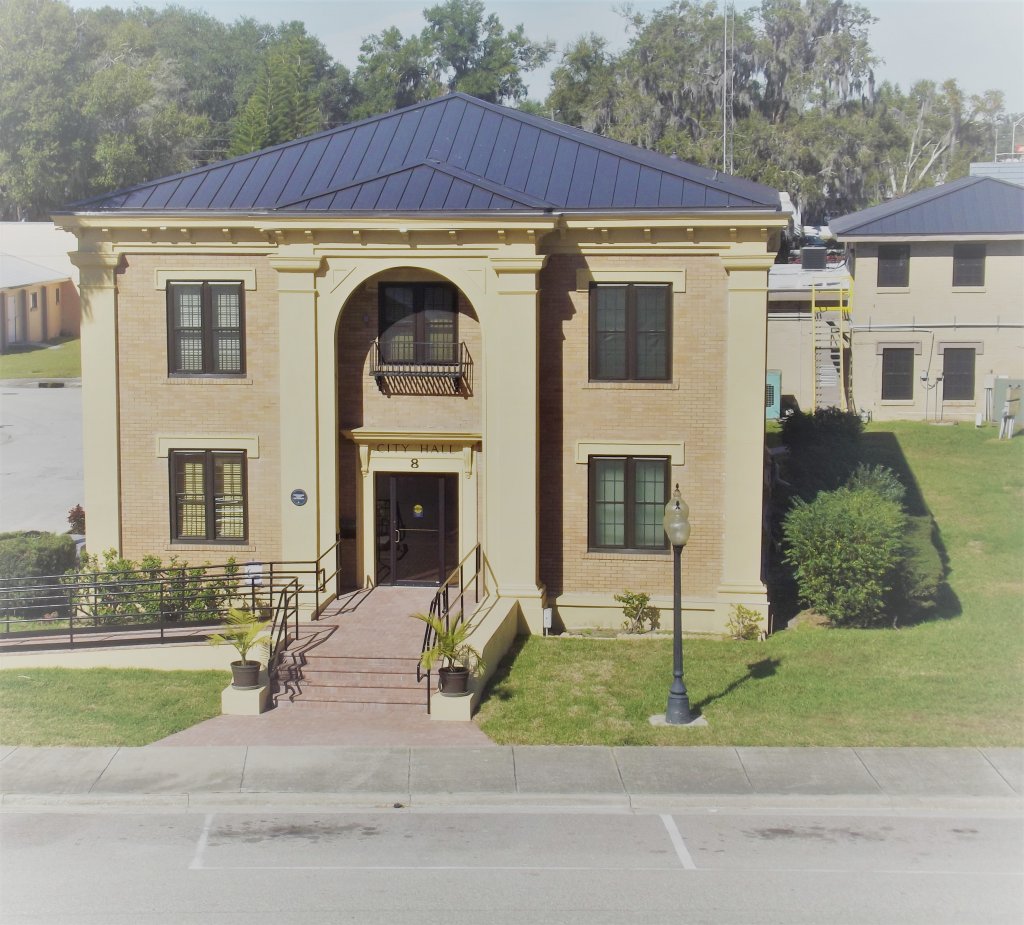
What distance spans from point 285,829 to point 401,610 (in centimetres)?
738

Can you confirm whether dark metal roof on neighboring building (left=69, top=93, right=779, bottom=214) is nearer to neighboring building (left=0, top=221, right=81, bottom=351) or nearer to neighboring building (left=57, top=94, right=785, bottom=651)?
neighboring building (left=57, top=94, right=785, bottom=651)

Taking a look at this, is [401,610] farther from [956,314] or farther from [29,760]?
[956,314]

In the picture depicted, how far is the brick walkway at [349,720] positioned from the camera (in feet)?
54.6

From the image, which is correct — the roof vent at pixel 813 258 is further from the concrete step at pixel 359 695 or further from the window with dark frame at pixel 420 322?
the concrete step at pixel 359 695

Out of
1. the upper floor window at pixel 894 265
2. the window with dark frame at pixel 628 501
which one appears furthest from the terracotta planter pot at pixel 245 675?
the upper floor window at pixel 894 265

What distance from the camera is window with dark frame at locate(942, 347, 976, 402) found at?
39.7 m

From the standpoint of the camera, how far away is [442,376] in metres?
21.9

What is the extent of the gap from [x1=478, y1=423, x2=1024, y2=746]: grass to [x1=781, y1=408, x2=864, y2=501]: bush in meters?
3.77

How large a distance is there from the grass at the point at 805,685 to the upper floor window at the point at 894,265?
17528 millimetres

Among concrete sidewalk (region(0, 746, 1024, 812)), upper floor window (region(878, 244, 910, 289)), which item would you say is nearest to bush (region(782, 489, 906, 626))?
concrete sidewalk (region(0, 746, 1024, 812))

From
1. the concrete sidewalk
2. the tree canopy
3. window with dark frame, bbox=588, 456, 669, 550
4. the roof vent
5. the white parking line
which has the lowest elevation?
the white parking line

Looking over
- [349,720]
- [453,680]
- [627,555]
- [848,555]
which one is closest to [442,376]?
[627,555]

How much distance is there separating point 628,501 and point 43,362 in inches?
1583

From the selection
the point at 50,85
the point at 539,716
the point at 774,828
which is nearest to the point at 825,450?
the point at 539,716
